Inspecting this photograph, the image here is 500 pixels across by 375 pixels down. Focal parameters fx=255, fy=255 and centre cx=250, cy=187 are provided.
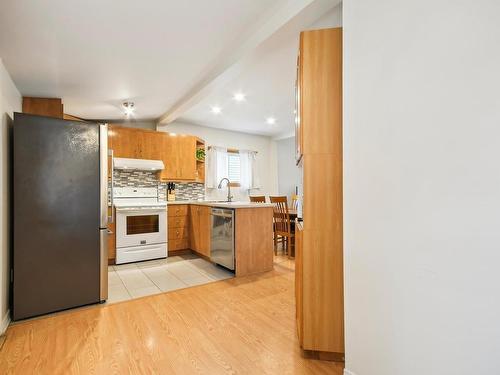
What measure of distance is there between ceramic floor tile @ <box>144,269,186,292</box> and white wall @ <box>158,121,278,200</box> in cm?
230

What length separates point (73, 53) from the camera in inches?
92.7

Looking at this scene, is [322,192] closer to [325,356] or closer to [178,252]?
Answer: [325,356]

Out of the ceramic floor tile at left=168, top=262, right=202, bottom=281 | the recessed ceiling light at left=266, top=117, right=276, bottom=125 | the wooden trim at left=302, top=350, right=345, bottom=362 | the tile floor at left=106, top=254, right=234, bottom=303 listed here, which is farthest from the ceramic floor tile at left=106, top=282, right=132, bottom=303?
the recessed ceiling light at left=266, top=117, right=276, bottom=125

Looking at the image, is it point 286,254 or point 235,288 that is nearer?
point 235,288

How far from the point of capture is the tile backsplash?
460cm

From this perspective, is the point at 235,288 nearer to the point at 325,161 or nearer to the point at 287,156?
the point at 325,161

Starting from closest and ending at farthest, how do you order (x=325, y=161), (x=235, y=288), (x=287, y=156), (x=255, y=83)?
(x=325, y=161)
(x=235, y=288)
(x=255, y=83)
(x=287, y=156)

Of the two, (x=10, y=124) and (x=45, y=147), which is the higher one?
(x=10, y=124)

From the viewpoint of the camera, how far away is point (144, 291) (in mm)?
2855

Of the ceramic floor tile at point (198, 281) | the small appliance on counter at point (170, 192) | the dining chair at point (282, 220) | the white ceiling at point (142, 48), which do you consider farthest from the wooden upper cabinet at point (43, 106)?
the dining chair at point (282, 220)

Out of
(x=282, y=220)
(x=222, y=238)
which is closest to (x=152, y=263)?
(x=222, y=238)

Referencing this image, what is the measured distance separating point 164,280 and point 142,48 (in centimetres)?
261
